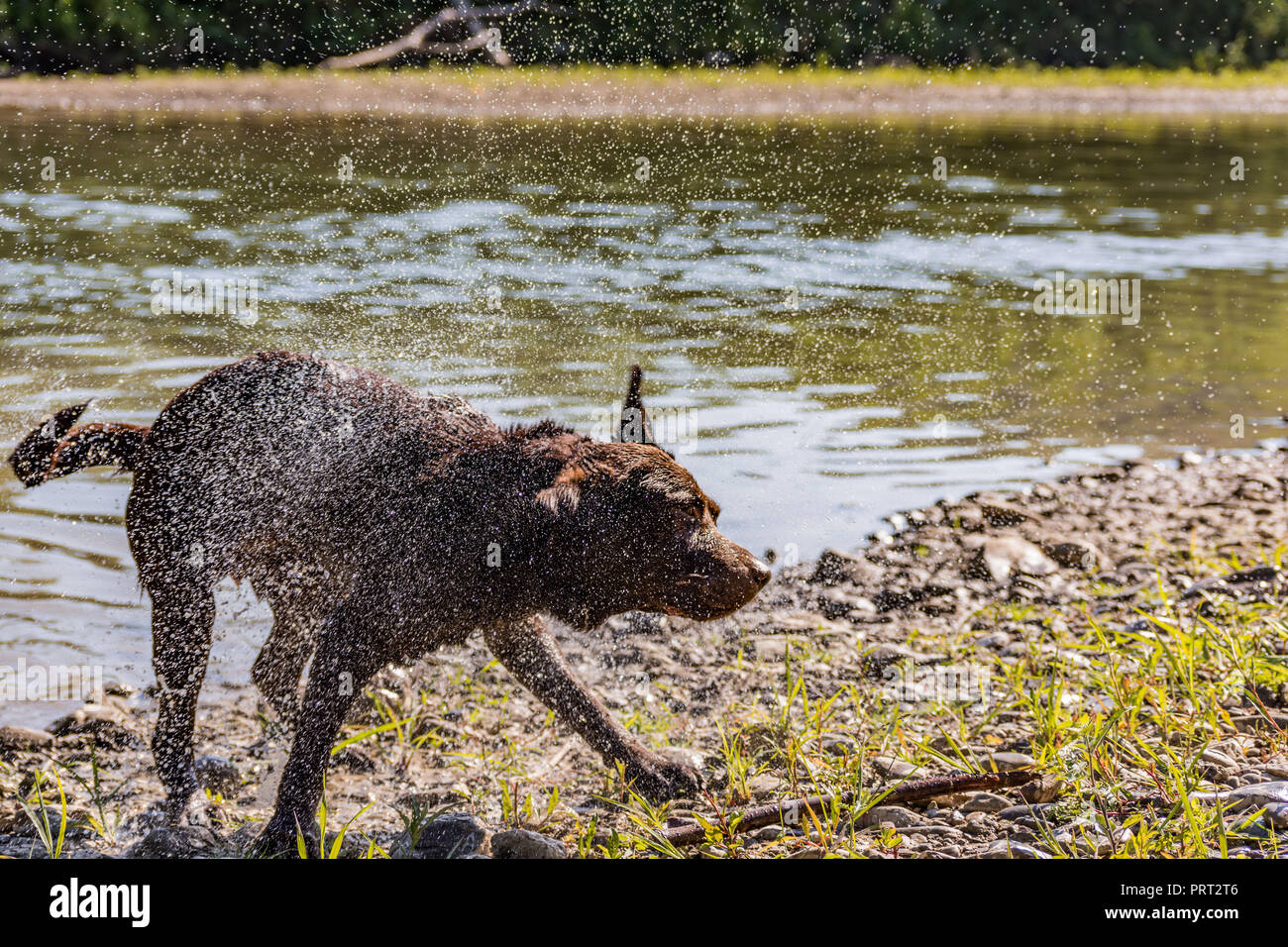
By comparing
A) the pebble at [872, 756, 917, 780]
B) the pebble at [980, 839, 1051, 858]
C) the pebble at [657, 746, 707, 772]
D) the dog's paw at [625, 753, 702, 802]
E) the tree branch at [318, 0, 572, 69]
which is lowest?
the pebble at [657, 746, 707, 772]

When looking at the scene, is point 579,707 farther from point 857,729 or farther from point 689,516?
point 857,729

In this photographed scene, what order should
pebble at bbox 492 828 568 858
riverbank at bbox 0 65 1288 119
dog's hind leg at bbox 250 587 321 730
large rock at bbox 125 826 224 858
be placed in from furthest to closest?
riverbank at bbox 0 65 1288 119
dog's hind leg at bbox 250 587 321 730
large rock at bbox 125 826 224 858
pebble at bbox 492 828 568 858

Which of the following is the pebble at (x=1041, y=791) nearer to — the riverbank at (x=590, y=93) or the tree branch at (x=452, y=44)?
the riverbank at (x=590, y=93)

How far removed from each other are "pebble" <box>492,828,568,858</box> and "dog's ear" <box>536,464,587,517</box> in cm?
95

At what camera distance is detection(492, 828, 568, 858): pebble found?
3834 millimetres

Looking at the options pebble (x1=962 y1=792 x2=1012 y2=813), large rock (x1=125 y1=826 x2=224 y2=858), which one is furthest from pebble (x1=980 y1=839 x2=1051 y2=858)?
large rock (x1=125 y1=826 x2=224 y2=858)

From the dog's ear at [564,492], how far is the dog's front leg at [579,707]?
1.88 feet

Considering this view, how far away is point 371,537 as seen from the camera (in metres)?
4.26

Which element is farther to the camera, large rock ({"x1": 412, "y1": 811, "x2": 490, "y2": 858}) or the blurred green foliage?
the blurred green foliage

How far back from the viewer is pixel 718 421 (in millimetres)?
8938

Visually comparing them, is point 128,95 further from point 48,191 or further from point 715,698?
point 715,698

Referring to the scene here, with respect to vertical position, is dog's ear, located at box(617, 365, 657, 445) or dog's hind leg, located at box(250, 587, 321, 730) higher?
dog's ear, located at box(617, 365, 657, 445)

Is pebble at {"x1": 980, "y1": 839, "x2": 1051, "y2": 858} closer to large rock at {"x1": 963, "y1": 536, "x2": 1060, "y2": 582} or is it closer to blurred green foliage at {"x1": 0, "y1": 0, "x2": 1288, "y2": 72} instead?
large rock at {"x1": 963, "y1": 536, "x2": 1060, "y2": 582}

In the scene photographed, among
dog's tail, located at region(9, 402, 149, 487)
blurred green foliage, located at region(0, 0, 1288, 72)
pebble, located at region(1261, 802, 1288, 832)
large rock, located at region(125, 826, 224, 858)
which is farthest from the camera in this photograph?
blurred green foliage, located at region(0, 0, 1288, 72)
